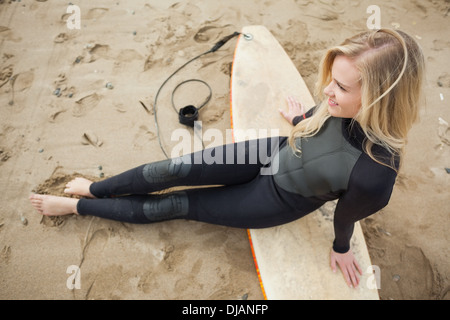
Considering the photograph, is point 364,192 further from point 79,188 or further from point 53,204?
point 53,204

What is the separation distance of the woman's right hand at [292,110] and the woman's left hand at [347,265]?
84 centimetres

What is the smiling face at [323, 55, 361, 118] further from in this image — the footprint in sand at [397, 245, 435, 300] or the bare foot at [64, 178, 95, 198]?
the bare foot at [64, 178, 95, 198]

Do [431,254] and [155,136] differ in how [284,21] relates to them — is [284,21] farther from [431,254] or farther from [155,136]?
[431,254]

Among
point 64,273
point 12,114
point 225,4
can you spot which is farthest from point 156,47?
point 64,273

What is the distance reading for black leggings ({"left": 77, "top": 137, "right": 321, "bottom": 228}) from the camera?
139 cm

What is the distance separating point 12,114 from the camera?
2.11m

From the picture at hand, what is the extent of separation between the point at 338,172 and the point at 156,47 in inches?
76.0

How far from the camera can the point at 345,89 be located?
1.02m

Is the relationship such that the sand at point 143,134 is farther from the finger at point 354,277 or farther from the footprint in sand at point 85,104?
the finger at point 354,277

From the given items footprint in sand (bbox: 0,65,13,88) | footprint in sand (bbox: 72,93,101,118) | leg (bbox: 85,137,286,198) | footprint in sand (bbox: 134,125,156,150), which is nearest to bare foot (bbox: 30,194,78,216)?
leg (bbox: 85,137,286,198)

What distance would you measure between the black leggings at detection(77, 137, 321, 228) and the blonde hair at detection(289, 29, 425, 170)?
1.53ft

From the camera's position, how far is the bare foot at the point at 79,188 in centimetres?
171

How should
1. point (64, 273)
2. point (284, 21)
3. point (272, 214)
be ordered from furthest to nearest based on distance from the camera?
point (284, 21) → point (64, 273) → point (272, 214)

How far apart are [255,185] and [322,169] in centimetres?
36
